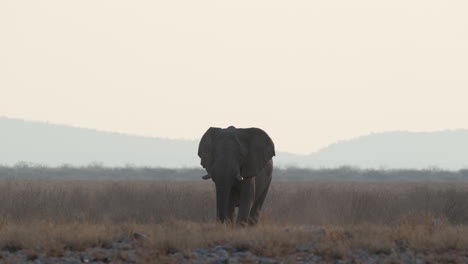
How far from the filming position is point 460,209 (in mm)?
29516

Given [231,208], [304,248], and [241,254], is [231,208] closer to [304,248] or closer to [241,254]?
[304,248]

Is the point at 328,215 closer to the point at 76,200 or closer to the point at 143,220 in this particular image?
the point at 143,220

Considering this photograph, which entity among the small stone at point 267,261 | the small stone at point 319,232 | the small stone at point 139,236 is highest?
the small stone at point 319,232

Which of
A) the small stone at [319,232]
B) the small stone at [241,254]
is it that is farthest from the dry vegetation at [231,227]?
the small stone at [241,254]

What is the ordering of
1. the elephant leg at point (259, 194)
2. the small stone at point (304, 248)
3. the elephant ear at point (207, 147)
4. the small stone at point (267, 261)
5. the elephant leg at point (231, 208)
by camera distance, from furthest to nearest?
the elephant leg at point (259, 194) → the elephant ear at point (207, 147) → the elephant leg at point (231, 208) → the small stone at point (304, 248) → the small stone at point (267, 261)

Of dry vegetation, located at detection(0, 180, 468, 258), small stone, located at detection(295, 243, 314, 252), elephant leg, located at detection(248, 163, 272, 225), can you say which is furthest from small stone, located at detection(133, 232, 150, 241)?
elephant leg, located at detection(248, 163, 272, 225)

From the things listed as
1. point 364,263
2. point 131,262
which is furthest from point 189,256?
point 364,263

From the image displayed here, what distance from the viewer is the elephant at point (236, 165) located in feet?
71.4

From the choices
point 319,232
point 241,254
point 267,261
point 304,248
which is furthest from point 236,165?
point 267,261

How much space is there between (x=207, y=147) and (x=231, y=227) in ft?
8.51

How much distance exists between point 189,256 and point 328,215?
12192mm

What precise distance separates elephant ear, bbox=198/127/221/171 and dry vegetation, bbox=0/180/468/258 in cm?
140

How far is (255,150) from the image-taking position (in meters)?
23.2

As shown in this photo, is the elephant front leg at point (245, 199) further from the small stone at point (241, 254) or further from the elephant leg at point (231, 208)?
the small stone at point (241, 254)
